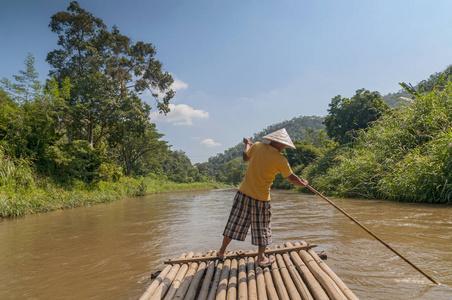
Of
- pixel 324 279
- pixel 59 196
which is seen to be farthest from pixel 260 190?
pixel 59 196

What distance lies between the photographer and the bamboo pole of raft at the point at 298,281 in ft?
8.85

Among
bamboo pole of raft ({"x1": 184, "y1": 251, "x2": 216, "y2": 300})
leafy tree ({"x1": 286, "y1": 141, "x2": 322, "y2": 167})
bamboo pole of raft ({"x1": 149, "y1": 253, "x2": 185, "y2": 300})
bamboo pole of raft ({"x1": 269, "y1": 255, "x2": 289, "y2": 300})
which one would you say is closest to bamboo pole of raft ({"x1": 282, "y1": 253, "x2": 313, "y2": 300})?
bamboo pole of raft ({"x1": 269, "y1": 255, "x2": 289, "y2": 300})

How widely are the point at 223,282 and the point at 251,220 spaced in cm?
76

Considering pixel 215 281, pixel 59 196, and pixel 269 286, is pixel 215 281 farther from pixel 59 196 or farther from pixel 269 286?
pixel 59 196

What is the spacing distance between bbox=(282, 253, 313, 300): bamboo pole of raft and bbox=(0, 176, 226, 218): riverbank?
951 centimetres

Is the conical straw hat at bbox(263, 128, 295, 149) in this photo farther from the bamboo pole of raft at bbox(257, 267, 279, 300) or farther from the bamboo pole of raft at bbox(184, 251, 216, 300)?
the bamboo pole of raft at bbox(184, 251, 216, 300)

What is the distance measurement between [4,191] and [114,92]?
10.2 m

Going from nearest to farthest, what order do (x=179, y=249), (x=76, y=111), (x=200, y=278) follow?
(x=200, y=278)
(x=179, y=249)
(x=76, y=111)

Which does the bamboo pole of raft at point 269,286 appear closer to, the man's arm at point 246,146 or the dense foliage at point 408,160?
the man's arm at point 246,146

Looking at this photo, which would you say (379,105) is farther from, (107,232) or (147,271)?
(147,271)

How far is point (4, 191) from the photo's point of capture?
11.3 m

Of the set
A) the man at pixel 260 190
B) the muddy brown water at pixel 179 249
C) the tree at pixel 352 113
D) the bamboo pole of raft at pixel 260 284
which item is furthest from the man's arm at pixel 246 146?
the tree at pixel 352 113

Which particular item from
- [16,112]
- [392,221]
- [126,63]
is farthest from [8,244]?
[126,63]

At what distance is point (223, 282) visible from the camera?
309 centimetres
